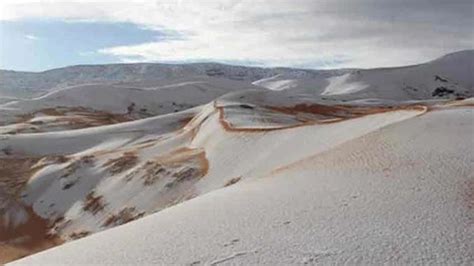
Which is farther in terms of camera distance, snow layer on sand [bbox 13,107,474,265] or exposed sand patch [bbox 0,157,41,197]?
exposed sand patch [bbox 0,157,41,197]

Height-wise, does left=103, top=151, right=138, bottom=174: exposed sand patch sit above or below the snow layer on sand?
below

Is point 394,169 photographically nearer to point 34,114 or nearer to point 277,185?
point 277,185

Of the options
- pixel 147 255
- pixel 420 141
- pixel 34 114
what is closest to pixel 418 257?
pixel 147 255

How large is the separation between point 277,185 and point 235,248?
5.09 meters

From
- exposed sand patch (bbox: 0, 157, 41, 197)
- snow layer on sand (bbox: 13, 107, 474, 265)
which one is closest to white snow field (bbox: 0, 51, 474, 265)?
snow layer on sand (bbox: 13, 107, 474, 265)

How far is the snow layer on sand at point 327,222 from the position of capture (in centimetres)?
948

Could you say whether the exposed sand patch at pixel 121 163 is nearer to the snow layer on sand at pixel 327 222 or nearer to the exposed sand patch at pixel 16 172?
the exposed sand patch at pixel 16 172

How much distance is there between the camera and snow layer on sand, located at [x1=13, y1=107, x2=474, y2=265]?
373 inches

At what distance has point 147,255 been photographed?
400 inches

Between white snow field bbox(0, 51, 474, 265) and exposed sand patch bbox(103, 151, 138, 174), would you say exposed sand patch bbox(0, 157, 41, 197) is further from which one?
exposed sand patch bbox(103, 151, 138, 174)

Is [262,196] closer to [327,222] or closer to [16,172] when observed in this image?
[327,222]

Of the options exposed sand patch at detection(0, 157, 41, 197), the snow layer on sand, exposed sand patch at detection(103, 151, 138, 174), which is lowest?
exposed sand patch at detection(0, 157, 41, 197)

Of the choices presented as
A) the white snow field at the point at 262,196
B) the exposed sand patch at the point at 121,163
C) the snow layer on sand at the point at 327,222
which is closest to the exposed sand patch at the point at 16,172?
the white snow field at the point at 262,196

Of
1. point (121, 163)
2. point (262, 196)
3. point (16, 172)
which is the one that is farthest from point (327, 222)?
point (16, 172)
